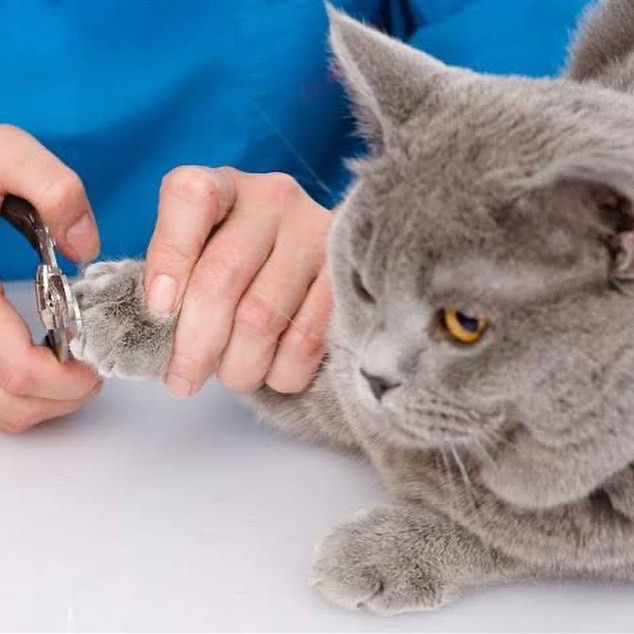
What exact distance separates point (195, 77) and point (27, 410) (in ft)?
1.67

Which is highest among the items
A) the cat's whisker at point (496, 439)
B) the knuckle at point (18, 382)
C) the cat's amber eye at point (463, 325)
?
the cat's amber eye at point (463, 325)

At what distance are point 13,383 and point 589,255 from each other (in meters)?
0.49

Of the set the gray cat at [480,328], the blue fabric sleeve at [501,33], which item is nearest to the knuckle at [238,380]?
the gray cat at [480,328]

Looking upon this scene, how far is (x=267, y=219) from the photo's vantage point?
865mm

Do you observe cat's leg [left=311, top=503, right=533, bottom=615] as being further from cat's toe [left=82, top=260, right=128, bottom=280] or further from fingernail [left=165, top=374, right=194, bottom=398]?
cat's toe [left=82, top=260, right=128, bottom=280]

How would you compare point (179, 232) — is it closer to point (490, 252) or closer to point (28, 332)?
point (28, 332)

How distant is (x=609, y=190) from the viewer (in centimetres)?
55

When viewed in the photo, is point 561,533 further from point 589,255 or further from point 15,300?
point 15,300

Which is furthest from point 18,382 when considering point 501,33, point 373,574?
point 501,33

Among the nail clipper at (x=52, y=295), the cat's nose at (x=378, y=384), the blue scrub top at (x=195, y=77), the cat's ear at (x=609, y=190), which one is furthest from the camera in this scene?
the blue scrub top at (x=195, y=77)

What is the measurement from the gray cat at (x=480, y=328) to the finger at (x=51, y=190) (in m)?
0.25

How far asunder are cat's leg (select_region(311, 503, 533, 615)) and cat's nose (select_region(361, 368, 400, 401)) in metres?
0.12

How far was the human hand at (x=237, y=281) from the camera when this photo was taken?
0.81 meters

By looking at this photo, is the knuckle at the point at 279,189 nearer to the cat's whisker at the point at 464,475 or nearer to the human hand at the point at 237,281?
the human hand at the point at 237,281
